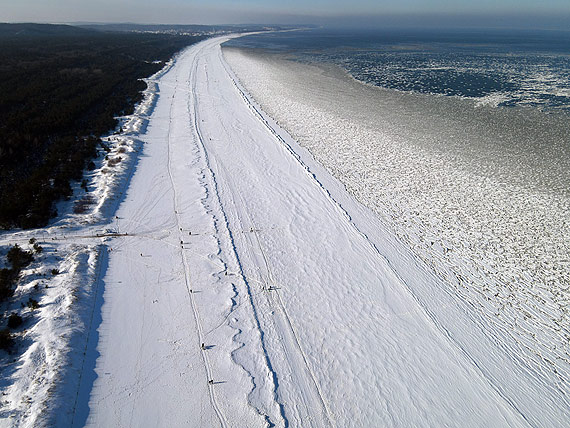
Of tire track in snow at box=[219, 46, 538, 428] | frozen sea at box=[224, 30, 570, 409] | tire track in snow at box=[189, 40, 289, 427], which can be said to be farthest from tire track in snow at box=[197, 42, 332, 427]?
frozen sea at box=[224, 30, 570, 409]

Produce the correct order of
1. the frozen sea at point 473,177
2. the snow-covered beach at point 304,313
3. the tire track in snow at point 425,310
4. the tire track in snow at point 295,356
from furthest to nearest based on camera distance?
the frozen sea at point 473,177, the tire track in snow at point 425,310, the snow-covered beach at point 304,313, the tire track in snow at point 295,356

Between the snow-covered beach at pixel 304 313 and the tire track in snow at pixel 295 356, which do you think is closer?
the tire track in snow at pixel 295 356

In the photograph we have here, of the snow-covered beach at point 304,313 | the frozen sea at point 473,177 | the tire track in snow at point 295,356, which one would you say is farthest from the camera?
the frozen sea at point 473,177

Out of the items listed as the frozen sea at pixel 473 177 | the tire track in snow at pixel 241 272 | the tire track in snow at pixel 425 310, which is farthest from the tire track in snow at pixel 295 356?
the frozen sea at pixel 473 177

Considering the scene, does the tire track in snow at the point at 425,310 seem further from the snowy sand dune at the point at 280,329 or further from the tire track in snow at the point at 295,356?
the tire track in snow at the point at 295,356

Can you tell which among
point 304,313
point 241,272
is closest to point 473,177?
point 304,313

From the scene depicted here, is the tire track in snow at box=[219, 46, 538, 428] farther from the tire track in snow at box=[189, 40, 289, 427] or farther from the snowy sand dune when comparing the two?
the tire track in snow at box=[189, 40, 289, 427]

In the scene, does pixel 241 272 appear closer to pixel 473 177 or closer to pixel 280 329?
pixel 280 329
